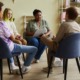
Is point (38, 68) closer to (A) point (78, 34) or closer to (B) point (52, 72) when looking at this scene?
(B) point (52, 72)

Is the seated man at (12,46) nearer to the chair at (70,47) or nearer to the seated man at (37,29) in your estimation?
the chair at (70,47)

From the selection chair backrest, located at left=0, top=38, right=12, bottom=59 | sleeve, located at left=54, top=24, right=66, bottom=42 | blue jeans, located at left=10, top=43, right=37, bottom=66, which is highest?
sleeve, located at left=54, top=24, right=66, bottom=42

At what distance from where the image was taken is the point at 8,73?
11.3ft

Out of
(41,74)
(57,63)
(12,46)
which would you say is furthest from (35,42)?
(12,46)

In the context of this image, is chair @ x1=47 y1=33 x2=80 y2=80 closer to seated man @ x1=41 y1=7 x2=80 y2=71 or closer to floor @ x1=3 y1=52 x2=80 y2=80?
seated man @ x1=41 y1=7 x2=80 y2=71

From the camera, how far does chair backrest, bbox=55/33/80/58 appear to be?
9.17 ft

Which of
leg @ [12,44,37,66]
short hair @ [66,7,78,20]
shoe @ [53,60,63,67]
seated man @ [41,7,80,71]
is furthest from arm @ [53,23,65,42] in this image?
shoe @ [53,60,63,67]

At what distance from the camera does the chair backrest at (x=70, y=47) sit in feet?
9.17

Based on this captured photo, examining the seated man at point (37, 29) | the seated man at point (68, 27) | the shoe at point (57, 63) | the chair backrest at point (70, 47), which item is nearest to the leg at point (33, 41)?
the seated man at point (37, 29)

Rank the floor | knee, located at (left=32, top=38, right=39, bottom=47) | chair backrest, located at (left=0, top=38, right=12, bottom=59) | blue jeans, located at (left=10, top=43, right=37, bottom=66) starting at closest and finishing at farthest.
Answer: chair backrest, located at (left=0, top=38, right=12, bottom=59)
blue jeans, located at (left=10, top=43, right=37, bottom=66)
the floor
knee, located at (left=32, top=38, right=39, bottom=47)

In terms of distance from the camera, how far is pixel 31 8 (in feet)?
17.2

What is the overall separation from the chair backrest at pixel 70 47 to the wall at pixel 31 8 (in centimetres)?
254

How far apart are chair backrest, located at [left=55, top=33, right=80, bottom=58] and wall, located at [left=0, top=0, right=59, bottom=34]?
8.35 feet

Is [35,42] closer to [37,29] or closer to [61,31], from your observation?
[37,29]
